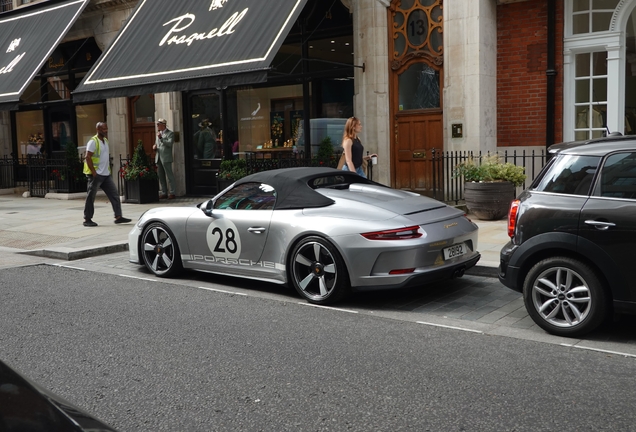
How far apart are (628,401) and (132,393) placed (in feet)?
10.2

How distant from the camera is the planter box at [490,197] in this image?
11676mm

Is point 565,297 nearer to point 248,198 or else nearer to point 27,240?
point 248,198

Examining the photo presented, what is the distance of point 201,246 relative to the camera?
8.09 meters

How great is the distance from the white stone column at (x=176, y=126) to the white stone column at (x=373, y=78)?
601 cm

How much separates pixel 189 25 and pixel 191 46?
98 cm

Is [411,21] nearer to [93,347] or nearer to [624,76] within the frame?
[624,76]

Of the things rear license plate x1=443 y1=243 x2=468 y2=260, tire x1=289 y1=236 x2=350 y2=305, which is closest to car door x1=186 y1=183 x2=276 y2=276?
tire x1=289 y1=236 x2=350 y2=305

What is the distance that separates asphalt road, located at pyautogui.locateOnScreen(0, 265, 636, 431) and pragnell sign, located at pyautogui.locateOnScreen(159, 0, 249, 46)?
347 inches

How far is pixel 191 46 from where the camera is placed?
14883 millimetres

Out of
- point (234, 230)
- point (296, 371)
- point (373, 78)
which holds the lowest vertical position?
point (296, 371)

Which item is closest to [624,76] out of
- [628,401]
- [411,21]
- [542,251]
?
[411,21]

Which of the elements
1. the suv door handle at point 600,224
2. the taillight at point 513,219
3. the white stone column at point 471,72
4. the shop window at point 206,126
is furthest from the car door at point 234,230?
the shop window at point 206,126

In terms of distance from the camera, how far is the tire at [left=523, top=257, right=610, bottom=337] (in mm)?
5523

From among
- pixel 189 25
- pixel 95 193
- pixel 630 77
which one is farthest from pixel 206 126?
pixel 630 77
